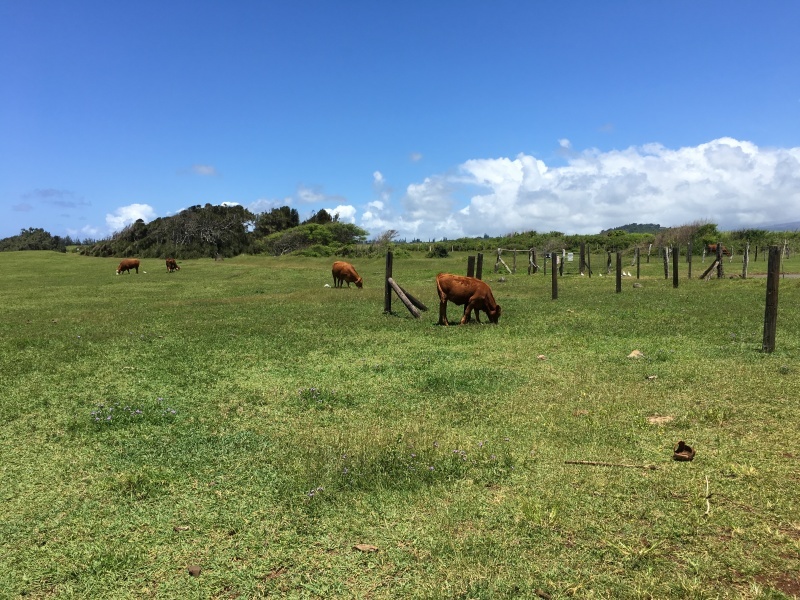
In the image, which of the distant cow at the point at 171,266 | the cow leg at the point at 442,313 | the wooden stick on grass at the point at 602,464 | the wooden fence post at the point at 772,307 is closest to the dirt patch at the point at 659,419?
the wooden stick on grass at the point at 602,464

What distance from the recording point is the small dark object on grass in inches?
210

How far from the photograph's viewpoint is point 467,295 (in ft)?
48.0

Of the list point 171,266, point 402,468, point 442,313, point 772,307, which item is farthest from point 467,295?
point 171,266

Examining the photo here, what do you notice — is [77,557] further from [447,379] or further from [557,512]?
[447,379]

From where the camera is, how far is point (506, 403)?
7570mm

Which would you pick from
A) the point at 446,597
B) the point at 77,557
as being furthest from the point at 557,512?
the point at 77,557

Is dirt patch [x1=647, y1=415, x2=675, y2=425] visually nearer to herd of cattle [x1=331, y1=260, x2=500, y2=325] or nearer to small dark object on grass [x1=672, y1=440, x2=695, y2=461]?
small dark object on grass [x1=672, y1=440, x2=695, y2=461]

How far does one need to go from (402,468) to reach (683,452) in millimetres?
3049

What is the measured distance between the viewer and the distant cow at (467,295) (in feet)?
47.6

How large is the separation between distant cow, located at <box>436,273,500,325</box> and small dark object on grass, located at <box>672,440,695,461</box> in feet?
30.1

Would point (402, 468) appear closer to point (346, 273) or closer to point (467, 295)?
point (467, 295)

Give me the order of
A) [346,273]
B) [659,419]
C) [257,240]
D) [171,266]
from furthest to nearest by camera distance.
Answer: [257,240]
[171,266]
[346,273]
[659,419]

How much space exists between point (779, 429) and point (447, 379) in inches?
185

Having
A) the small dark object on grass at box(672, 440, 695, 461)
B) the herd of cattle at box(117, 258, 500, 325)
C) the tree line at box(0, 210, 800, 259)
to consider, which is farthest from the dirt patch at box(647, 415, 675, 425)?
the tree line at box(0, 210, 800, 259)
